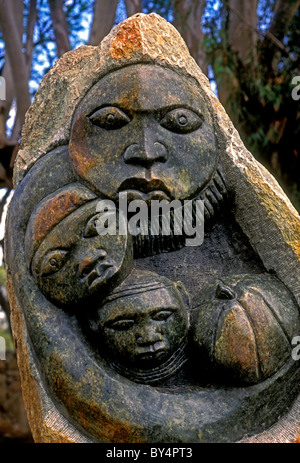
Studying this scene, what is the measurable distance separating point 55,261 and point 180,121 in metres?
0.70

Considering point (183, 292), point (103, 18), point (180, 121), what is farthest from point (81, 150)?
point (103, 18)

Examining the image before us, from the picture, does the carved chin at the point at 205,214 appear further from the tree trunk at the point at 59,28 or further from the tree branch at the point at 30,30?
the tree branch at the point at 30,30

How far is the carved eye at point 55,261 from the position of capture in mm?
1986

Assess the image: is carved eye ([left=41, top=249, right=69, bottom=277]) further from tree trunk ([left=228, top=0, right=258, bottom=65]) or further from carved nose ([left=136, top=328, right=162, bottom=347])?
tree trunk ([left=228, top=0, right=258, bottom=65])

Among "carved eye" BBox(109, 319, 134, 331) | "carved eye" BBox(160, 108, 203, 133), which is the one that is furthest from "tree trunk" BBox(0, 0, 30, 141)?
"carved eye" BBox(109, 319, 134, 331)

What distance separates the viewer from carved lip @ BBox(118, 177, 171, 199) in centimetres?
204

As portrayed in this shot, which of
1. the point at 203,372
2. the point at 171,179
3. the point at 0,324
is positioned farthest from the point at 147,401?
the point at 0,324

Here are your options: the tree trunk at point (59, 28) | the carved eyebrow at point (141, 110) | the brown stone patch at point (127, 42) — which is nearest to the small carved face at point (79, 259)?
the carved eyebrow at point (141, 110)

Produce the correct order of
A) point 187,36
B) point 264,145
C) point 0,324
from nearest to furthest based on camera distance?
point 264,145 → point 187,36 → point 0,324

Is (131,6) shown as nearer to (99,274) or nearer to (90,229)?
(90,229)

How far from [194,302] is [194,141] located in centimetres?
61

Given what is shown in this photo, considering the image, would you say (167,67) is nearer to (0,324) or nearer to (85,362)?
(85,362)

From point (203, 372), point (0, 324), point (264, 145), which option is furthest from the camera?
point (0, 324)

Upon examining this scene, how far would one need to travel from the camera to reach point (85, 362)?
1929 millimetres
